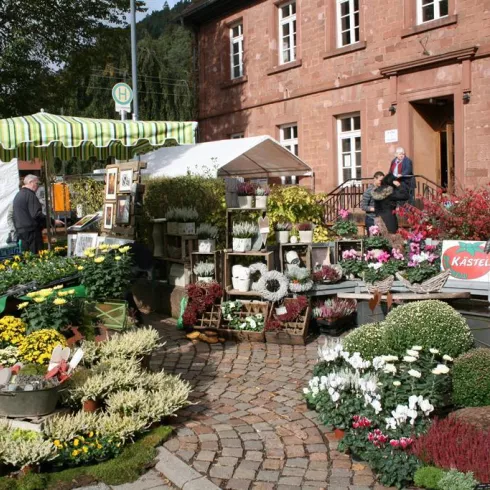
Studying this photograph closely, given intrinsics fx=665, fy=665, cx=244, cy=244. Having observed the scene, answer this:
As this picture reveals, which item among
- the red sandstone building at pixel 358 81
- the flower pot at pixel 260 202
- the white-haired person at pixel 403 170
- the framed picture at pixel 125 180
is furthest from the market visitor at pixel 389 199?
the framed picture at pixel 125 180

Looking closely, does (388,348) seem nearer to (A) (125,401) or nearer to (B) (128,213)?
(A) (125,401)

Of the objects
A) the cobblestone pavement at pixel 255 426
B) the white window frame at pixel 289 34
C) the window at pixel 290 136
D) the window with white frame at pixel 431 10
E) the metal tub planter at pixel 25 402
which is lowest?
the cobblestone pavement at pixel 255 426

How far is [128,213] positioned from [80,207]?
26.8ft

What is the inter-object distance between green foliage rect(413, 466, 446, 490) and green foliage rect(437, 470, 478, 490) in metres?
0.04

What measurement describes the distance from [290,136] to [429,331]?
13.7 m

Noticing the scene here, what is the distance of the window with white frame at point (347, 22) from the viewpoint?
15727 millimetres

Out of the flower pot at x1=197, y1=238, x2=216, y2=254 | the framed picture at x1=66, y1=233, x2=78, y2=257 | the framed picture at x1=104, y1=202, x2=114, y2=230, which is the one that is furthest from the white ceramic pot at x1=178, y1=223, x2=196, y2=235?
the framed picture at x1=66, y1=233, x2=78, y2=257

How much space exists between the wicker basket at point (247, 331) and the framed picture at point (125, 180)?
8.43 feet

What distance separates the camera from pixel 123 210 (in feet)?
30.9

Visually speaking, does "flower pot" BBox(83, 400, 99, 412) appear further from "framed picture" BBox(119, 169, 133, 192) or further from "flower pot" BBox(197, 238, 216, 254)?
"framed picture" BBox(119, 169, 133, 192)

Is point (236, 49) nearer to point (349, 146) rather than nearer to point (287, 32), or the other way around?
point (287, 32)

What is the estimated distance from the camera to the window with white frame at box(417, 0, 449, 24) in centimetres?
1365

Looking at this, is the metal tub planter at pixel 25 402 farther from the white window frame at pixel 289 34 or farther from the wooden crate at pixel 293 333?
the white window frame at pixel 289 34

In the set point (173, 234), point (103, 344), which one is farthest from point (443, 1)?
point (103, 344)
